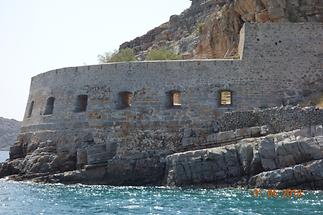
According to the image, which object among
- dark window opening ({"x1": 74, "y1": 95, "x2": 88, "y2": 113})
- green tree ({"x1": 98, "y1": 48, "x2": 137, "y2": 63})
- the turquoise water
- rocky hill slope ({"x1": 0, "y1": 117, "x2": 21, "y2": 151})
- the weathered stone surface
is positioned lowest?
the turquoise water

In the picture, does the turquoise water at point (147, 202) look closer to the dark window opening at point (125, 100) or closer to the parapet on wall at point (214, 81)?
the parapet on wall at point (214, 81)

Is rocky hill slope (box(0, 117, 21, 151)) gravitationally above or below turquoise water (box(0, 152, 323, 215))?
above

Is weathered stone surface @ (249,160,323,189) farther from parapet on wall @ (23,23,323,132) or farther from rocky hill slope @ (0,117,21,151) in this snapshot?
rocky hill slope @ (0,117,21,151)

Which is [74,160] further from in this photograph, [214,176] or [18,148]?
[214,176]

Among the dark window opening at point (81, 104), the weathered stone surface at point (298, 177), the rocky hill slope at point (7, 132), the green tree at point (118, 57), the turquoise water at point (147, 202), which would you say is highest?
the rocky hill slope at point (7, 132)

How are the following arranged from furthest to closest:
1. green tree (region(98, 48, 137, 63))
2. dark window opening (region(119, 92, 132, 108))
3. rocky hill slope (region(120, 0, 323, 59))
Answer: green tree (region(98, 48, 137, 63))
rocky hill slope (region(120, 0, 323, 59))
dark window opening (region(119, 92, 132, 108))

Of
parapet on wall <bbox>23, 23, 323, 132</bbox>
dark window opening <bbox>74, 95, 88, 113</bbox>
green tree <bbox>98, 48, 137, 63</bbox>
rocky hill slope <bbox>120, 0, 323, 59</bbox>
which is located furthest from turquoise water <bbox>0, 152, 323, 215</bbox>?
green tree <bbox>98, 48, 137, 63</bbox>

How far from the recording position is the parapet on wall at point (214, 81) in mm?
28641

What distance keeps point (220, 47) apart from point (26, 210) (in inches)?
977

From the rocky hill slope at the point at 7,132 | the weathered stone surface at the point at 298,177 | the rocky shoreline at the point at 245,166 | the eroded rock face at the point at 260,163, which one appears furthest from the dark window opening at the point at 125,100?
the rocky hill slope at the point at 7,132

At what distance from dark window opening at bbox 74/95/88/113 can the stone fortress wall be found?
37 cm

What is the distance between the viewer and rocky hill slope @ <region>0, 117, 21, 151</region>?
150 meters

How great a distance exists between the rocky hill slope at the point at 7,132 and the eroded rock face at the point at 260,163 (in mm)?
127498

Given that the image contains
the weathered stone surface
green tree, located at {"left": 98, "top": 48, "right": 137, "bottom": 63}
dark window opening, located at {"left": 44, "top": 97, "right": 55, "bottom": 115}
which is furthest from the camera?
green tree, located at {"left": 98, "top": 48, "right": 137, "bottom": 63}
